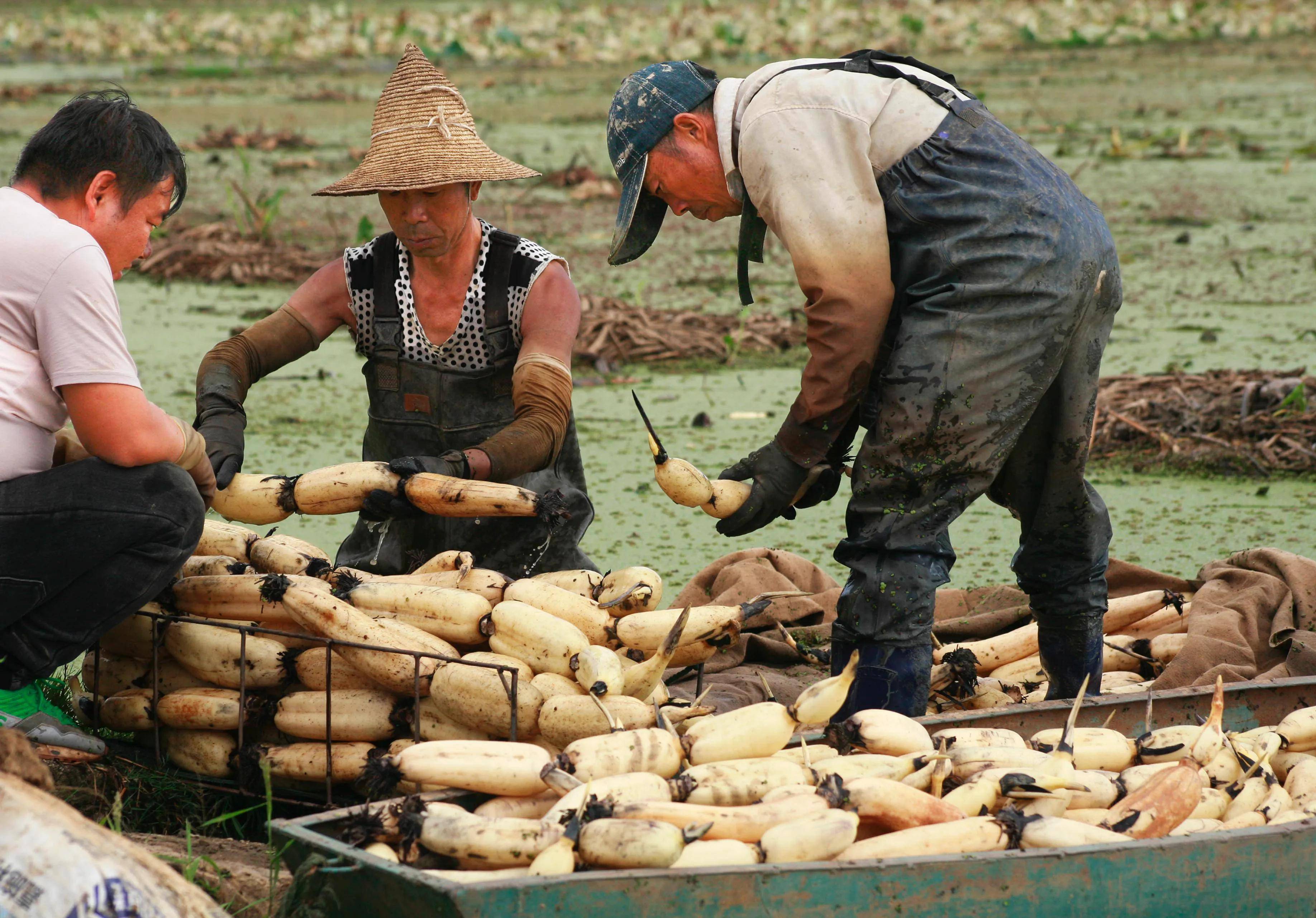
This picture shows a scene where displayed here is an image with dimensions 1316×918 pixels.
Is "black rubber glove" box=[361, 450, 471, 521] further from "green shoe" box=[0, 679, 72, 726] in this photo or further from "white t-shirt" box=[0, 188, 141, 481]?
"green shoe" box=[0, 679, 72, 726]

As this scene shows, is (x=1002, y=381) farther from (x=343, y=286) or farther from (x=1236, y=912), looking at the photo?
(x=343, y=286)

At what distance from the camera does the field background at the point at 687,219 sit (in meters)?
5.46

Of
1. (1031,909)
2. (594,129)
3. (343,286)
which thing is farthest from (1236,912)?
(594,129)

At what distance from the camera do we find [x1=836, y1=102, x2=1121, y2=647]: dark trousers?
2959 mm

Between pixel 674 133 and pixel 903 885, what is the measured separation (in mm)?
1628

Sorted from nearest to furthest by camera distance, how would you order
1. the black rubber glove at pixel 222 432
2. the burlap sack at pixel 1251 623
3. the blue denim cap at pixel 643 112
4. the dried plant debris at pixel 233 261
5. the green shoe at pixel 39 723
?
the green shoe at pixel 39 723 < the blue denim cap at pixel 643 112 < the black rubber glove at pixel 222 432 < the burlap sack at pixel 1251 623 < the dried plant debris at pixel 233 261

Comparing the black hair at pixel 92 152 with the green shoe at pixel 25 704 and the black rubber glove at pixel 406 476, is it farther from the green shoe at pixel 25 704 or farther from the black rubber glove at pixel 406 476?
the green shoe at pixel 25 704

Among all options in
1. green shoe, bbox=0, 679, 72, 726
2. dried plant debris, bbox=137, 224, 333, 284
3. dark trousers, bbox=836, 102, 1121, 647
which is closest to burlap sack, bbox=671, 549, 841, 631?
dark trousers, bbox=836, 102, 1121, 647

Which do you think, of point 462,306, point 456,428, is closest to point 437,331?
point 462,306

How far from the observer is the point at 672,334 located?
760 centimetres

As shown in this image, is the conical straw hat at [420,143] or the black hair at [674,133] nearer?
the black hair at [674,133]

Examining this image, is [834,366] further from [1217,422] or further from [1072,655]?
[1217,422]

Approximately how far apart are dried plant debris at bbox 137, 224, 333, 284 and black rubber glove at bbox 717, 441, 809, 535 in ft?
20.5

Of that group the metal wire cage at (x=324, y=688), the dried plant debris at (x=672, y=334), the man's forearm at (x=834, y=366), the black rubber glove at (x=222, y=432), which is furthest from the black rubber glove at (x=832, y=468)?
the dried plant debris at (x=672, y=334)
